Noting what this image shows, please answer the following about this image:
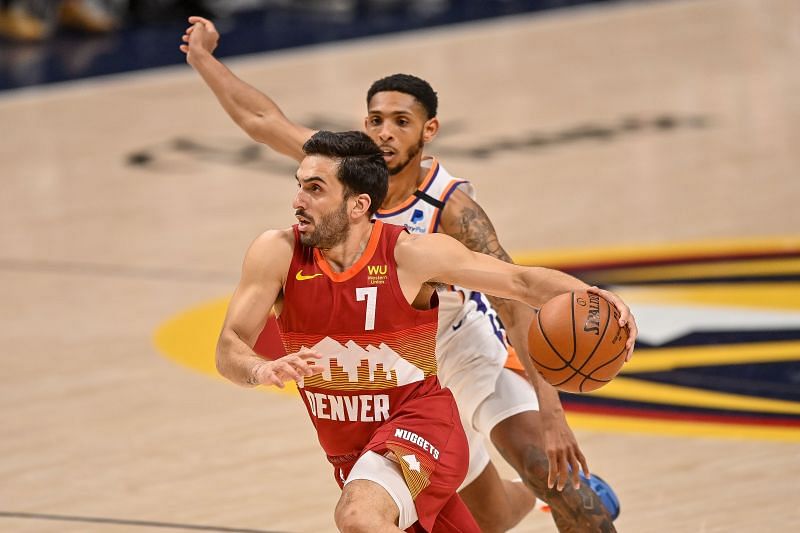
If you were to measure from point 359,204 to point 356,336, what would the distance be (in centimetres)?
46

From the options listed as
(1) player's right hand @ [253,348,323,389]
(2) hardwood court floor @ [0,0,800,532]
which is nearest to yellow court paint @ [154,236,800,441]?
(2) hardwood court floor @ [0,0,800,532]

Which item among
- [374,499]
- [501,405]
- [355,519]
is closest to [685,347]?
[501,405]

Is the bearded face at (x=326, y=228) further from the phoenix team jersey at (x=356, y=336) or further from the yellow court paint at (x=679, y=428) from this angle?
the yellow court paint at (x=679, y=428)

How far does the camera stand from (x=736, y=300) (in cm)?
1033

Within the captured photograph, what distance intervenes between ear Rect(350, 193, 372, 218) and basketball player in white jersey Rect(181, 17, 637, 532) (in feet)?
2.25

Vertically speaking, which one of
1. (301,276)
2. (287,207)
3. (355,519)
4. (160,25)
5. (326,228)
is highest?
(160,25)

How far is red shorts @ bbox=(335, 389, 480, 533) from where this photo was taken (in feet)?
17.7

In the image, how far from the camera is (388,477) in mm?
5320

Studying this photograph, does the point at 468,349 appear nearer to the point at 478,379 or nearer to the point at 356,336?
the point at 478,379

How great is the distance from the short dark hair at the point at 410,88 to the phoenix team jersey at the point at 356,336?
33.8 inches

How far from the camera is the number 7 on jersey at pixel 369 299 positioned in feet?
17.9

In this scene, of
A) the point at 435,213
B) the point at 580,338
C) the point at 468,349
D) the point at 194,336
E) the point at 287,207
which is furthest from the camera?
the point at 287,207

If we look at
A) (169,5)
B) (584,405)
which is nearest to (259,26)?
(169,5)

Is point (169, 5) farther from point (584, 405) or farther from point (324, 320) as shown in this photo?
point (324, 320)
